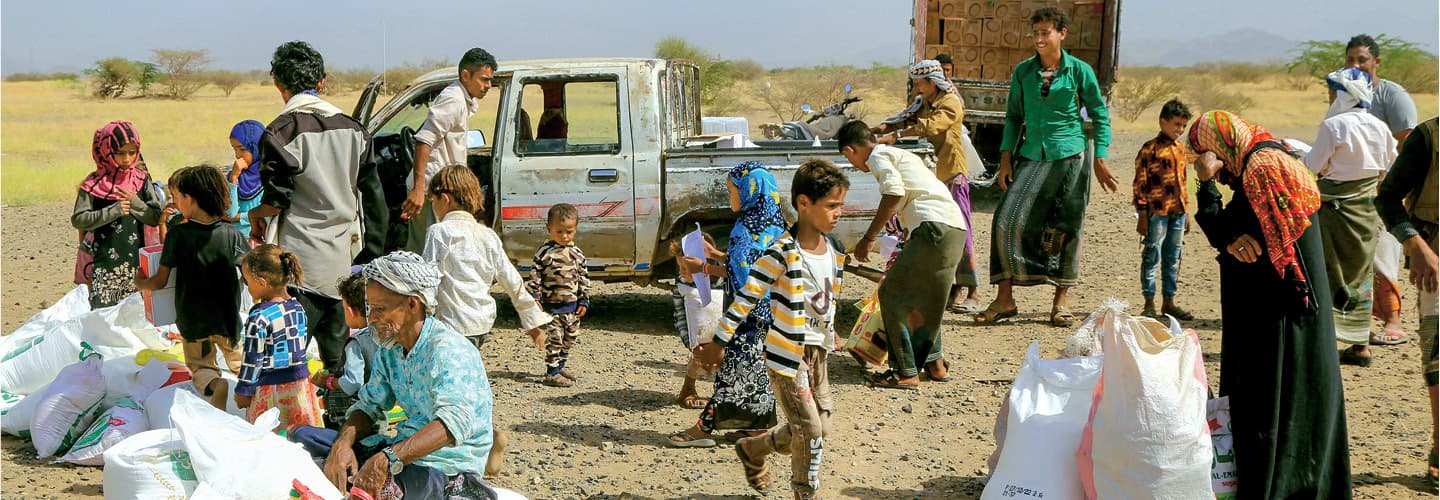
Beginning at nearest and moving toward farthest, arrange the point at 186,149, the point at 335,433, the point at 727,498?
the point at 335,433
the point at 727,498
the point at 186,149

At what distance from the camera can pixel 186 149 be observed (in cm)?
2291

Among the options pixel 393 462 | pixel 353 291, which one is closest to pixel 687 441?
pixel 353 291

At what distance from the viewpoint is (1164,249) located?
8.00m

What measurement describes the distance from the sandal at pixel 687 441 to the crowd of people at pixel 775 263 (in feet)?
0.04

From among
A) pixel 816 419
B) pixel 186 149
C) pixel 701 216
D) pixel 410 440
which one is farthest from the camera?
pixel 186 149

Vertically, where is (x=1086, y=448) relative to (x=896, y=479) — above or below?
above

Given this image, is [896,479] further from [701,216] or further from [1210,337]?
[1210,337]

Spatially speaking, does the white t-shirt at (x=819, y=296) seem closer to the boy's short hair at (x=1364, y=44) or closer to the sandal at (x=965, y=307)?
the sandal at (x=965, y=307)

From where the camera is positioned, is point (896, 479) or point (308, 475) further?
point (896, 479)

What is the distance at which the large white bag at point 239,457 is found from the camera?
3773mm

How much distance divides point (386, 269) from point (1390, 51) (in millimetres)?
44025

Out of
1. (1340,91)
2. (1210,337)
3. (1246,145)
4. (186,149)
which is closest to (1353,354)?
(1210,337)

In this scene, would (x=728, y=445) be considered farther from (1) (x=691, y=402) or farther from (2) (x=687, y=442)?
(1) (x=691, y=402)

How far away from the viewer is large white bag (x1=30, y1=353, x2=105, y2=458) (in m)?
Answer: 5.32
